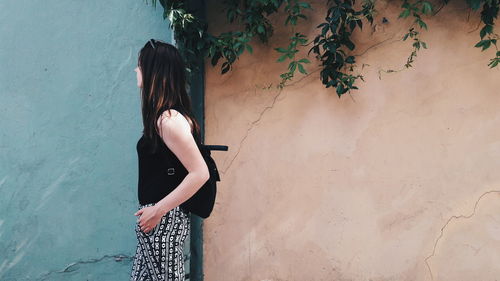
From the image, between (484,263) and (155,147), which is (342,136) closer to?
(484,263)

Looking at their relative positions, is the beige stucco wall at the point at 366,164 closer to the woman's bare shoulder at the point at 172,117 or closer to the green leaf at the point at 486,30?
the green leaf at the point at 486,30

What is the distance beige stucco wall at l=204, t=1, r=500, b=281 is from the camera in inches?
106

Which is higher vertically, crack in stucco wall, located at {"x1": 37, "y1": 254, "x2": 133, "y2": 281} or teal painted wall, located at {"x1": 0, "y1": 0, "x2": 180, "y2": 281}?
teal painted wall, located at {"x1": 0, "y1": 0, "x2": 180, "y2": 281}

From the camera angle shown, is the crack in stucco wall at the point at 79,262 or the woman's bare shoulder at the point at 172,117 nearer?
the woman's bare shoulder at the point at 172,117

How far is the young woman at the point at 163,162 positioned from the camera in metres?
1.79

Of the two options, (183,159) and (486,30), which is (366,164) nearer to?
(486,30)

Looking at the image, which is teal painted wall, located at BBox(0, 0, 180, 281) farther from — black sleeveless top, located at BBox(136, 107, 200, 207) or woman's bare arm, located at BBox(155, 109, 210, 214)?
woman's bare arm, located at BBox(155, 109, 210, 214)

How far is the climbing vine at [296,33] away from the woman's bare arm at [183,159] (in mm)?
1219

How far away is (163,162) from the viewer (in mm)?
1886

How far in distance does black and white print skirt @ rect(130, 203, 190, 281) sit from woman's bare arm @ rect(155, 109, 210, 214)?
0.11 metres

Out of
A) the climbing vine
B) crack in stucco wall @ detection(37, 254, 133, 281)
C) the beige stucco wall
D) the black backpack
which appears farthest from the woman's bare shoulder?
crack in stucco wall @ detection(37, 254, 133, 281)

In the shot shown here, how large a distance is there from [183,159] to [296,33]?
1439 millimetres

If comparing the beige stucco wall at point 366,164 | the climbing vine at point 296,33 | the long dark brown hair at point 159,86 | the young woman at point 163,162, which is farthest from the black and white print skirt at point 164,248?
the climbing vine at point 296,33

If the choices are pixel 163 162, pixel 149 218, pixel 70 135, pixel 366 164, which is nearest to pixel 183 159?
pixel 163 162
